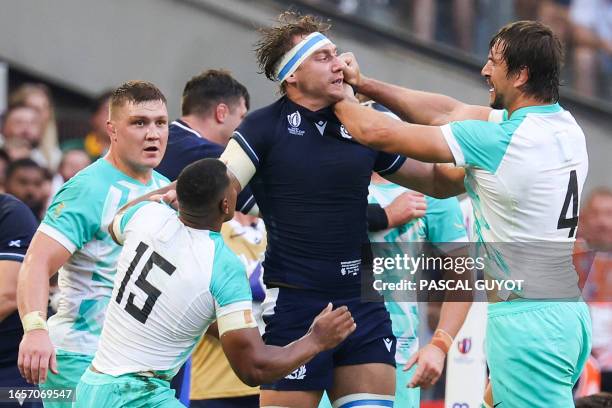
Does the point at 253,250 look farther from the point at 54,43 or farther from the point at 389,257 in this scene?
the point at 54,43

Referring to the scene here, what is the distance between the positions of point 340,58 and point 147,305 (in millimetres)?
1690

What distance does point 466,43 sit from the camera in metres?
12.2

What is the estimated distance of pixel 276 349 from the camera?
524 cm

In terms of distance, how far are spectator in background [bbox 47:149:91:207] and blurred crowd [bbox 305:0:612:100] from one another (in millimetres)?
3044

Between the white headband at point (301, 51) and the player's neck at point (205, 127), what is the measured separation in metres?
1.90

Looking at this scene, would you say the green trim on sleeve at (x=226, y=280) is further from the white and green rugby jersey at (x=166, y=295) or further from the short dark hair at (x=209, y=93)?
the short dark hair at (x=209, y=93)

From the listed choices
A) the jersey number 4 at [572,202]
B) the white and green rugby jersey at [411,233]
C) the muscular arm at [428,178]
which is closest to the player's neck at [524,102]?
the jersey number 4 at [572,202]

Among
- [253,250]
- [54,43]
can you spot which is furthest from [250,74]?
[253,250]

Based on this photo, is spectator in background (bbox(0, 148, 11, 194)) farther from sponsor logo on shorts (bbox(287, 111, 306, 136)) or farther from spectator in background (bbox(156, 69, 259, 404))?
sponsor logo on shorts (bbox(287, 111, 306, 136))

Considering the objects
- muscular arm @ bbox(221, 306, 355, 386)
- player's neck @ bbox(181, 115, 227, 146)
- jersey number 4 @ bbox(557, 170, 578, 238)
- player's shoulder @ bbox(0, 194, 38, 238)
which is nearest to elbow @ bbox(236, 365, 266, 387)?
muscular arm @ bbox(221, 306, 355, 386)

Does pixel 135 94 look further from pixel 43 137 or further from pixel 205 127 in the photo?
pixel 43 137

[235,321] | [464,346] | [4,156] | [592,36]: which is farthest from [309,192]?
[592,36]

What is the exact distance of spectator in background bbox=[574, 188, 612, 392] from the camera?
10.1 metres

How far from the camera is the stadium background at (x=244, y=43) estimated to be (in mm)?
12125
